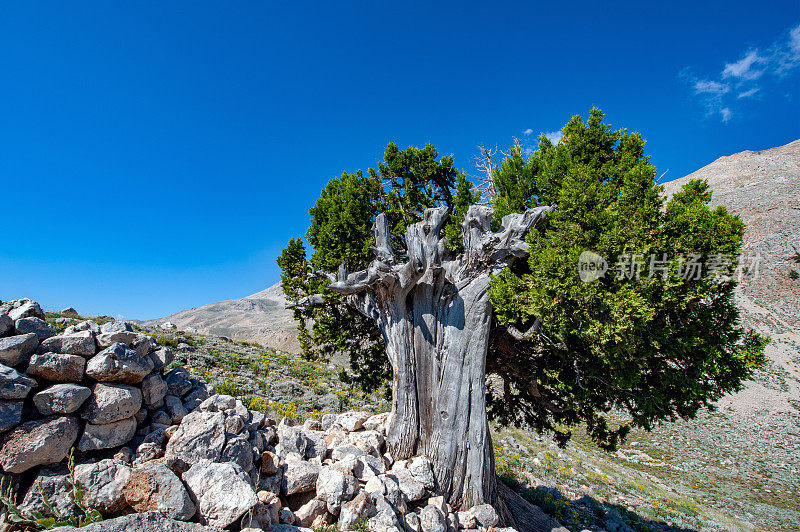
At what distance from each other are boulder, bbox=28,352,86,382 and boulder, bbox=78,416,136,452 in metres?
0.72

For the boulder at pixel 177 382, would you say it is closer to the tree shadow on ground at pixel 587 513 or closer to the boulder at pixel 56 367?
the boulder at pixel 56 367

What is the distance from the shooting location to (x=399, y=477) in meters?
6.51

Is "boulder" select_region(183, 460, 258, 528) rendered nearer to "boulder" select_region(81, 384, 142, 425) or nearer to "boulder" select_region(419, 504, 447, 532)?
"boulder" select_region(81, 384, 142, 425)

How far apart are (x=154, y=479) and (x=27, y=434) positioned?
1687 mm

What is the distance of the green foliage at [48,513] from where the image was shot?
3.58 m

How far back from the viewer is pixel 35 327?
4820 mm

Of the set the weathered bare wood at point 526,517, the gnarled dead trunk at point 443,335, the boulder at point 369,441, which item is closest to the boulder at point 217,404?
the boulder at point 369,441

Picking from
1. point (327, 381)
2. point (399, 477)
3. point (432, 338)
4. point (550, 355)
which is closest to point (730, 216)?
point (550, 355)

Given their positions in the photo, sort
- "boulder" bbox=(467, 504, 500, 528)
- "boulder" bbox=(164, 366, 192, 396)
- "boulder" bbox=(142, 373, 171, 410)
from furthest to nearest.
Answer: "boulder" bbox=(467, 504, 500, 528)
"boulder" bbox=(164, 366, 192, 396)
"boulder" bbox=(142, 373, 171, 410)

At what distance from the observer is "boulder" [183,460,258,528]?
404 centimetres

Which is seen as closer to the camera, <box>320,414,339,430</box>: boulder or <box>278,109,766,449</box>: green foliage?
<box>278,109,766,449</box>: green foliage

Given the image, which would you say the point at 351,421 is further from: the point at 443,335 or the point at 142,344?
the point at 142,344

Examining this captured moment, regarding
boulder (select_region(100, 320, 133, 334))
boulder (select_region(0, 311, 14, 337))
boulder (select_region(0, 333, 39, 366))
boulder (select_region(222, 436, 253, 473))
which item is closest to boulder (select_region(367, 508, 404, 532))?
boulder (select_region(222, 436, 253, 473))

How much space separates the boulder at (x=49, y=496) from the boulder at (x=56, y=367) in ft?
3.81
